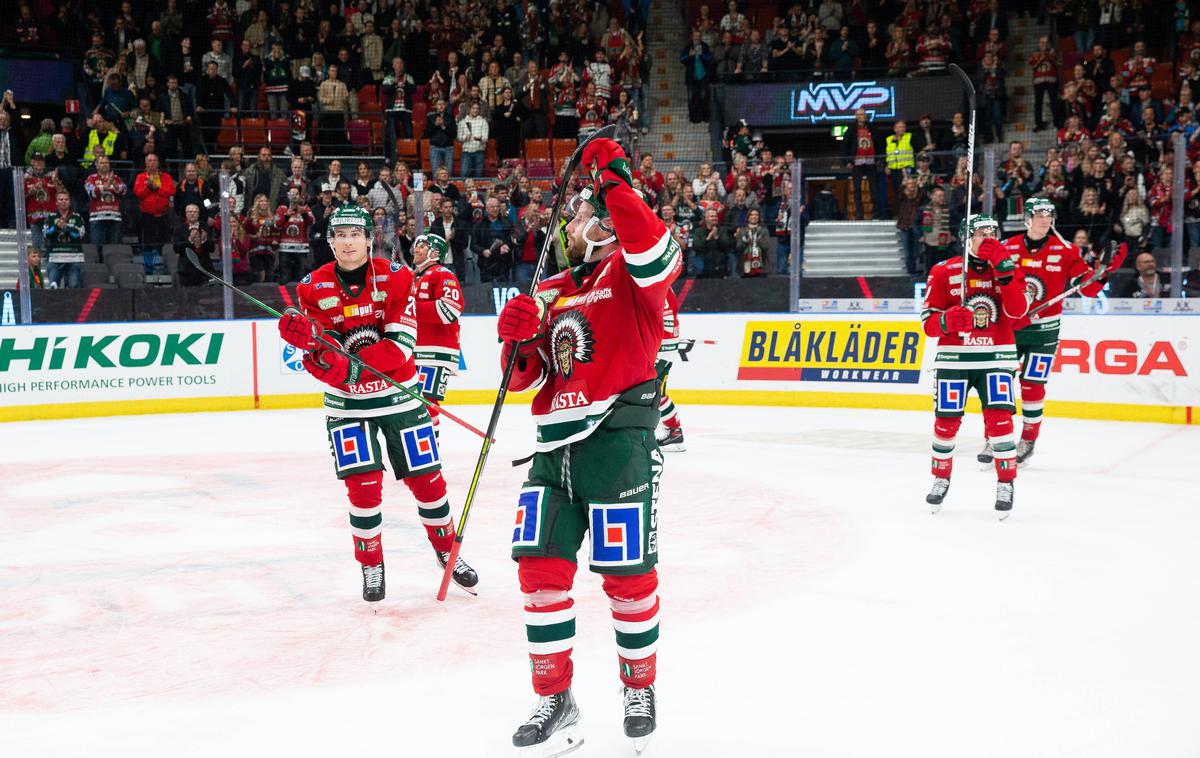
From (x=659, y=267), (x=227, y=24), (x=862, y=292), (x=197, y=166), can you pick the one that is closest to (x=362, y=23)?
(x=227, y=24)

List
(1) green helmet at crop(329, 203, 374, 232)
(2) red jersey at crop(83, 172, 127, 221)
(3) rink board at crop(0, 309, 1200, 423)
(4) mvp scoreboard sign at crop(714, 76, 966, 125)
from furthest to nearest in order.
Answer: (4) mvp scoreboard sign at crop(714, 76, 966, 125) → (2) red jersey at crop(83, 172, 127, 221) → (3) rink board at crop(0, 309, 1200, 423) → (1) green helmet at crop(329, 203, 374, 232)

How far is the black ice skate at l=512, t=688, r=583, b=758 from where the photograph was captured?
3627 mm

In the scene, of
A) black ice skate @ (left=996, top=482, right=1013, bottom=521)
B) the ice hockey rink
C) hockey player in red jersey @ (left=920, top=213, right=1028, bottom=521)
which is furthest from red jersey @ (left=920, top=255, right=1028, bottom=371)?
the ice hockey rink

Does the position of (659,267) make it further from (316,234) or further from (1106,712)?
(316,234)

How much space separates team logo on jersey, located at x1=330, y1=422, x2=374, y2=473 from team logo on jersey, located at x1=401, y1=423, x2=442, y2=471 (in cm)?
18

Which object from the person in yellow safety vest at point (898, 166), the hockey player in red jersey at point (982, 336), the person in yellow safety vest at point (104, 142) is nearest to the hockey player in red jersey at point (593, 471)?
the hockey player in red jersey at point (982, 336)

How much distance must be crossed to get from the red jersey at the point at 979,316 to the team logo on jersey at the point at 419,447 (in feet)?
11.1

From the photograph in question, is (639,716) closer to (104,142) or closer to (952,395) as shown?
(952,395)

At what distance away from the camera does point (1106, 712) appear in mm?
3998

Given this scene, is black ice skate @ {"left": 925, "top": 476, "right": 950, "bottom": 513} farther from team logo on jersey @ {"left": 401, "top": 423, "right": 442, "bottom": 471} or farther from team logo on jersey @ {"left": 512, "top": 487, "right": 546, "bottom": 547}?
team logo on jersey @ {"left": 512, "top": 487, "right": 546, "bottom": 547}

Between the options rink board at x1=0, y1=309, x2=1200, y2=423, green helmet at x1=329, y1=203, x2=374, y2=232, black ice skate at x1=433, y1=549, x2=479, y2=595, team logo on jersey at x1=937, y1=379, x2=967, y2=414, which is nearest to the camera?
green helmet at x1=329, y1=203, x2=374, y2=232

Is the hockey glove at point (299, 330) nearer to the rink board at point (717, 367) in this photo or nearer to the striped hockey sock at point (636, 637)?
the striped hockey sock at point (636, 637)

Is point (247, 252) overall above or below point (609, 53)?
below

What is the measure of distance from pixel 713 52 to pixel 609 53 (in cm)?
170
